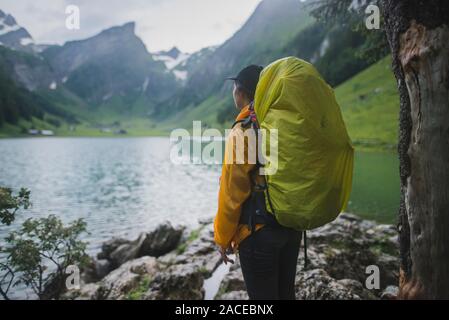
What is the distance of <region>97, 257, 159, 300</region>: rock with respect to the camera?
810cm

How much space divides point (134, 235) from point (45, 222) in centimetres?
680

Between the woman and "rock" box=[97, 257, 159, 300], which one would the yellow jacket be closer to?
the woman

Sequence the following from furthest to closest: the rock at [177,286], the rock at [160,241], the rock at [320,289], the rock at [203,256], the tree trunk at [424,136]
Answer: the rock at [160,241] → the rock at [203,256] → the rock at [177,286] → the rock at [320,289] → the tree trunk at [424,136]

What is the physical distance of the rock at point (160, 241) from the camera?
1302 cm

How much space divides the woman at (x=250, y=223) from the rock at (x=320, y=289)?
2688 millimetres

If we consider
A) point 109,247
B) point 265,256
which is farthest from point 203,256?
point 265,256

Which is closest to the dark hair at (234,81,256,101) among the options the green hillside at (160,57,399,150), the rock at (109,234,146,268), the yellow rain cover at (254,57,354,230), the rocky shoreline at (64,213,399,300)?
the yellow rain cover at (254,57,354,230)

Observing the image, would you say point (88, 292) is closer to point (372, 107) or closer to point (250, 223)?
point (250, 223)

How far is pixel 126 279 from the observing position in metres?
8.64

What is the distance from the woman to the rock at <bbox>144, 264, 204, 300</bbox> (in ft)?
14.1

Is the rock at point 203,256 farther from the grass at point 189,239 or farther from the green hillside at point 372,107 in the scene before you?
the green hillside at point 372,107

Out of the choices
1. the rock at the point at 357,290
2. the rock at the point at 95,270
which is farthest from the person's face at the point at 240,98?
the rock at the point at 95,270

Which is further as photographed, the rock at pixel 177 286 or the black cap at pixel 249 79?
the rock at pixel 177 286
